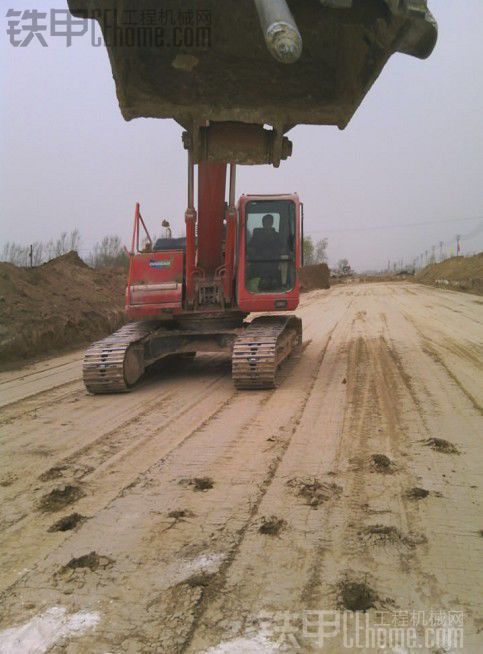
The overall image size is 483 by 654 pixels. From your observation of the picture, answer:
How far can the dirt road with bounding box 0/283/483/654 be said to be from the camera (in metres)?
2.62

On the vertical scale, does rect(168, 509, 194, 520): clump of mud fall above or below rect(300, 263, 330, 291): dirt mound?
below

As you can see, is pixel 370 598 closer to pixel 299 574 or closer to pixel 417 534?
pixel 299 574

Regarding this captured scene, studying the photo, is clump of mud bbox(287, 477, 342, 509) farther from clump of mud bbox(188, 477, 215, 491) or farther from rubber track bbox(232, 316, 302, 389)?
rubber track bbox(232, 316, 302, 389)

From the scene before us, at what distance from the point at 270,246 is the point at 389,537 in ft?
18.9

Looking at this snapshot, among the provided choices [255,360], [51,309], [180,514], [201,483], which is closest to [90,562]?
[180,514]

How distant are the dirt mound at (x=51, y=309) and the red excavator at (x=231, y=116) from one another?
3.61 metres

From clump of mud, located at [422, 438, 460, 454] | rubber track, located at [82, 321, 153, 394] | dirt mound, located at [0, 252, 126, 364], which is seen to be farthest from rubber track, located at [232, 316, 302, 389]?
dirt mound, located at [0, 252, 126, 364]

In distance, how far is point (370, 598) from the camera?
106 inches

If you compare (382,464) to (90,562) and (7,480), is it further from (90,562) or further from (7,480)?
(7,480)

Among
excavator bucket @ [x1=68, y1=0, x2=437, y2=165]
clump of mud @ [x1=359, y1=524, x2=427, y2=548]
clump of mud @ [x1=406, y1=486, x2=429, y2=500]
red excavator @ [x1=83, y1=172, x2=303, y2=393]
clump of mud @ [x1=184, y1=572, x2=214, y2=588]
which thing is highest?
excavator bucket @ [x1=68, y1=0, x2=437, y2=165]

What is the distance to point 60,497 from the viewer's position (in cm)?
406

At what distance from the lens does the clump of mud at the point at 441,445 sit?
465cm

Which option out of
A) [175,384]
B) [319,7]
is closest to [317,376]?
[175,384]

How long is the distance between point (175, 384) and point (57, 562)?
5.21m
